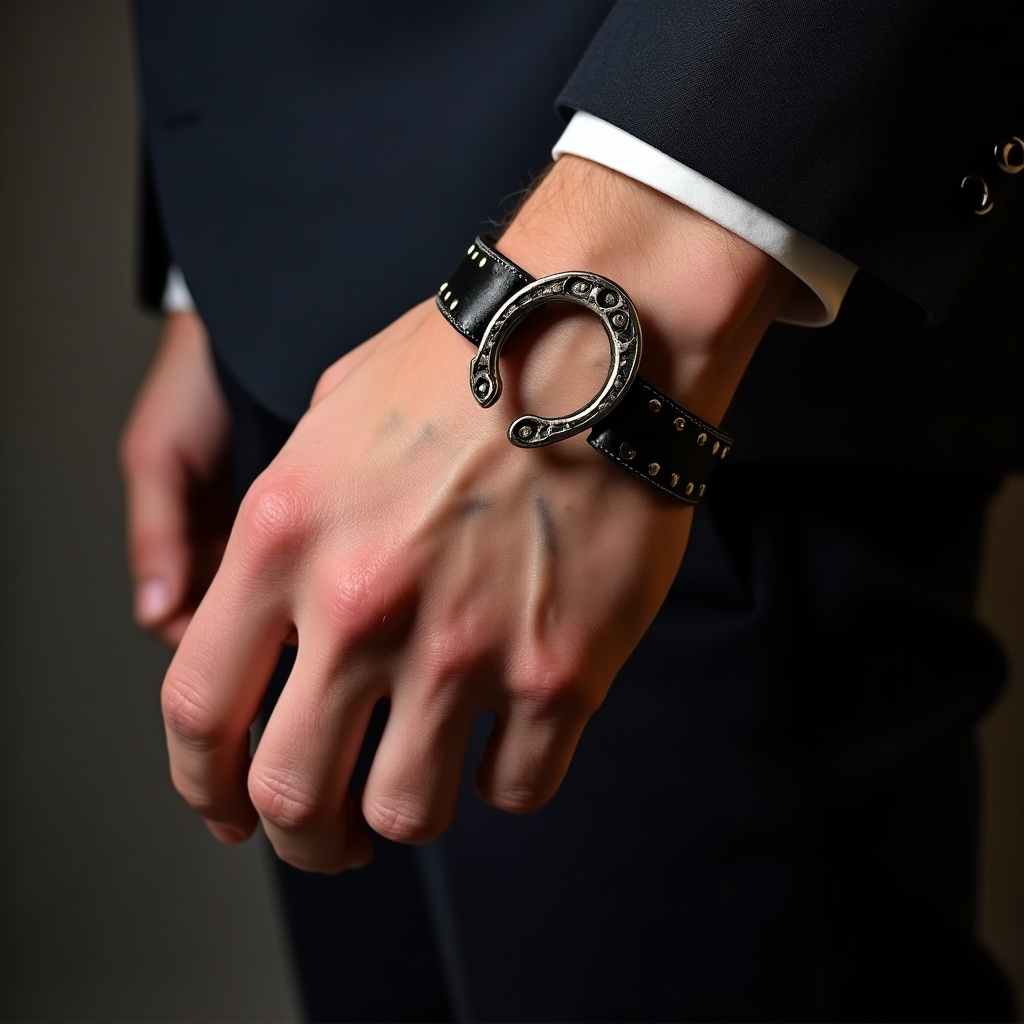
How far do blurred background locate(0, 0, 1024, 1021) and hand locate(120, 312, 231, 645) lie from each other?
74 cm

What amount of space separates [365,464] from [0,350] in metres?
1.72

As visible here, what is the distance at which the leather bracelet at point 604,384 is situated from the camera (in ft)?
1.72

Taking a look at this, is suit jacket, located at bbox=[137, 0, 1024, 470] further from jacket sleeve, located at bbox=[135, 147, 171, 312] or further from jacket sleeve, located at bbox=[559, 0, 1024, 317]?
jacket sleeve, located at bbox=[135, 147, 171, 312]

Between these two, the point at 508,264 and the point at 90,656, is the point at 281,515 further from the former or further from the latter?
the point at 90,656

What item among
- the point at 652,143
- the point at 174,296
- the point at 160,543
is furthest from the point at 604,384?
the point at 174,296

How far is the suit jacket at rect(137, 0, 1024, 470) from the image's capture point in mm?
546

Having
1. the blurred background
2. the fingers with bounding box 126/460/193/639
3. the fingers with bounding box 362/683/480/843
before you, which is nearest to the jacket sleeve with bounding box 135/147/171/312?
the fingers with bounding box 126/460/193/639

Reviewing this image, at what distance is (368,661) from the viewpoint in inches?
22.0

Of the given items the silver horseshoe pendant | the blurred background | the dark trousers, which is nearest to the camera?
the silver horseshoe pendant

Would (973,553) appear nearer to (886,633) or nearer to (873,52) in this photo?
(886,633)

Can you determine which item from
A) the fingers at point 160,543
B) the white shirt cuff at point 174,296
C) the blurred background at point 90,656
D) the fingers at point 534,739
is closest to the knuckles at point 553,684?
the fingers at point 534,739

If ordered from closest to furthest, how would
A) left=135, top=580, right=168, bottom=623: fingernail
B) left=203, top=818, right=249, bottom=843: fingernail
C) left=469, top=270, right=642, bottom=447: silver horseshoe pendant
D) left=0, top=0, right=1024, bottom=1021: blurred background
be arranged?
left=469, top=270, right=642, bottom=447: silver horseshoe pendant → left=203, top=818, right=249, bottom=843: fingernail → left=135, top=580, right=168, bottom=623: fingernail → left=0, top=0, right=1024, bottom=1021: blurred background

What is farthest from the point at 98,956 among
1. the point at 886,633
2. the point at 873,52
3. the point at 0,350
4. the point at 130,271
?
the point at 873,52

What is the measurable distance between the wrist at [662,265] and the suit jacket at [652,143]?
0.03 m
